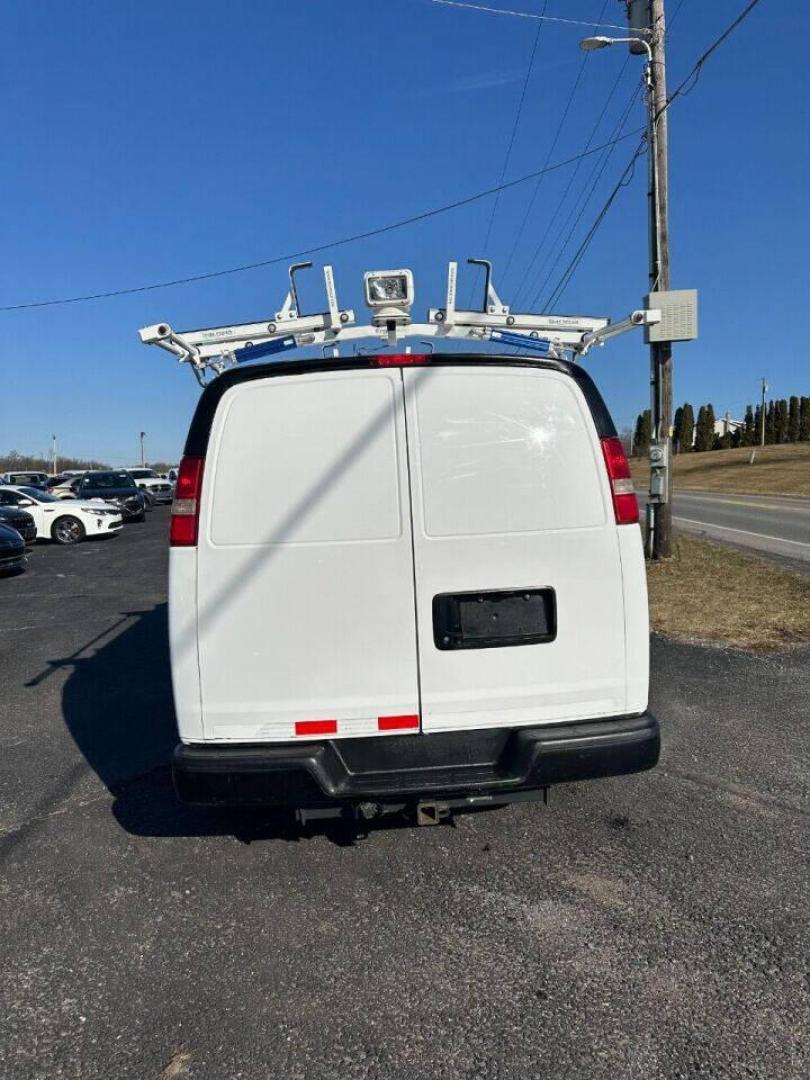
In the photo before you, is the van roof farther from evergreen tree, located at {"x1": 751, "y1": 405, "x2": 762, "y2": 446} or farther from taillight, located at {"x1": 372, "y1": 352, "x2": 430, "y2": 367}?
evergreen tree, located at {"x1": 751, "y1": 405, "x2": 762, "y2": 446}

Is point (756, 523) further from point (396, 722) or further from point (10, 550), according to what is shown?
point (396, 722)

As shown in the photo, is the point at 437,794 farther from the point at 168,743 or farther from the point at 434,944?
the point at 168,743

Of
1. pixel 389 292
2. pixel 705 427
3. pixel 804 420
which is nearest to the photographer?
pixel 389 292

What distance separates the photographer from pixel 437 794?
A: 275 cm

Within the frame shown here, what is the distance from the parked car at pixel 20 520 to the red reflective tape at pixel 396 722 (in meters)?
15.9

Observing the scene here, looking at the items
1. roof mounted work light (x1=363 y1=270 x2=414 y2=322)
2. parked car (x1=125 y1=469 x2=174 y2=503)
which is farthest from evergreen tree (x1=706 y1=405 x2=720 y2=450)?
roof mounted work light (x1=363 y1=270 x2=414 y2=322)

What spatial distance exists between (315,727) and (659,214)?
10.9 m

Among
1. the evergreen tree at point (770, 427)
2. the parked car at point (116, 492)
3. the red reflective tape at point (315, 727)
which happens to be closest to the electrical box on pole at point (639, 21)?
the red reflective tape at point (315, 727)

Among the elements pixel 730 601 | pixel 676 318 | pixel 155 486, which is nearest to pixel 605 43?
pixel 676 318

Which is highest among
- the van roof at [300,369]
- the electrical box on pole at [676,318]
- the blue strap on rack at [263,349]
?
the electrical box on pole at [676,318]

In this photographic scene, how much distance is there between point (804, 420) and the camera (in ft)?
267

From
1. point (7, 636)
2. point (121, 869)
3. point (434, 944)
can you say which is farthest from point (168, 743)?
point (7, 636)

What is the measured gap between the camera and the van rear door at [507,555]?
2.75 m

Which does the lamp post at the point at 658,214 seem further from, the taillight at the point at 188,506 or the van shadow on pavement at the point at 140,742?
the taillight at the point at 188,506
